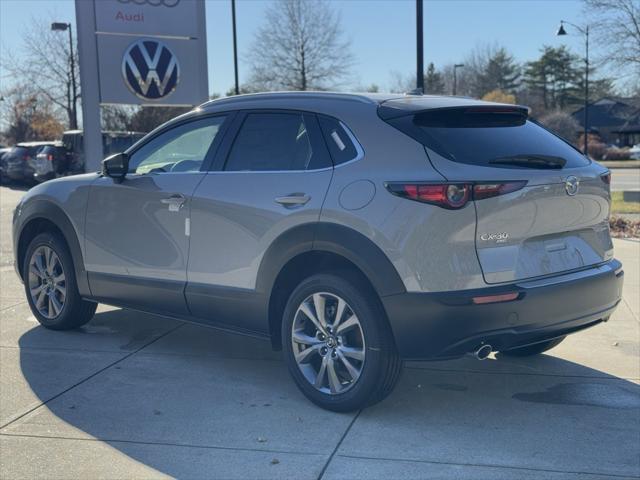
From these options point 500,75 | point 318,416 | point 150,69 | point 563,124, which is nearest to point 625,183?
point 150,69

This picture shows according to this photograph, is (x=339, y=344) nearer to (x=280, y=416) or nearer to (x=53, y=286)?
(x=280, y=416)

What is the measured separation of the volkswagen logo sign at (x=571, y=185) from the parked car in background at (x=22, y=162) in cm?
2533

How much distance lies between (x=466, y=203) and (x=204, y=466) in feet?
6.00

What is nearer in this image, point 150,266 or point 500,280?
point 500,280

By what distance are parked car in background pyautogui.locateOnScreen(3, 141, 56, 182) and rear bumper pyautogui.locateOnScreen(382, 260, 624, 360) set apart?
25.3 meters

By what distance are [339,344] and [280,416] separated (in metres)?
0.53

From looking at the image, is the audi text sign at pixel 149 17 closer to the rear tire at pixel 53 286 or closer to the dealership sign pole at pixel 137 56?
the dealership sign pole at pixel 137 56

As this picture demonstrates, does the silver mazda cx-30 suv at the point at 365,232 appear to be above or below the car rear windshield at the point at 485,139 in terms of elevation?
below

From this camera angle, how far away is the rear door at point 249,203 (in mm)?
4453

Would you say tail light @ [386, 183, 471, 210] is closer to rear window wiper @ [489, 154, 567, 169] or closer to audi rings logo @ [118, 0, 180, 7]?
rear window wiper @ [489, 154, 567, 169]

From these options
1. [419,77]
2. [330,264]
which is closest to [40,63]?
[419,77]

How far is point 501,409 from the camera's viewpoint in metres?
4.47

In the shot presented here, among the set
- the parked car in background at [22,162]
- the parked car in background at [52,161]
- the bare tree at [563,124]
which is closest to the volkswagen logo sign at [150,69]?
the parked car in background at [52,161]

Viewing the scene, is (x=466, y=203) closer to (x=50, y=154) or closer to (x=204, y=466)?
(x=204, y=466)
